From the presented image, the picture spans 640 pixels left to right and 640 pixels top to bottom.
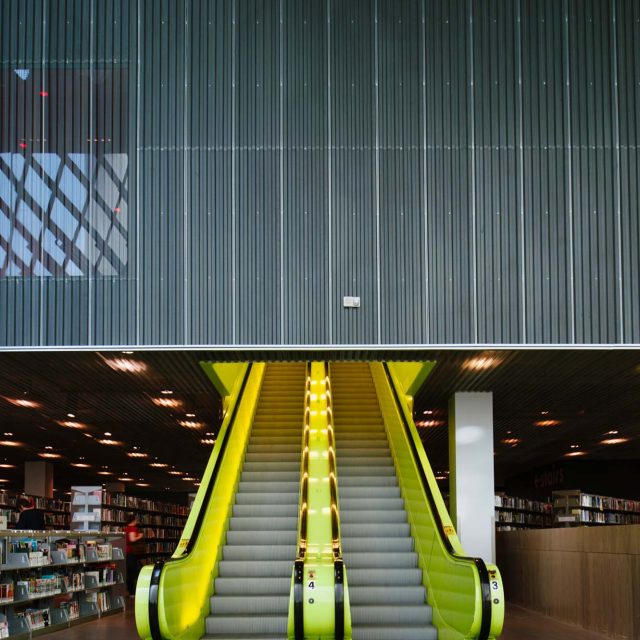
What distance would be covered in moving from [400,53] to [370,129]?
85 cm

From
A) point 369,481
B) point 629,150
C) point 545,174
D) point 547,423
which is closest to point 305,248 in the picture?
point 545,174

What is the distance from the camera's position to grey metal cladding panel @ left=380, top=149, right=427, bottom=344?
10.1 meters

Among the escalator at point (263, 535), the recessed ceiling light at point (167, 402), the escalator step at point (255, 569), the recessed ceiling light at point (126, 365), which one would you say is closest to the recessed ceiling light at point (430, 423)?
the escalator at point (263, 535)

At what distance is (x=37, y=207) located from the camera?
1033 centimetres

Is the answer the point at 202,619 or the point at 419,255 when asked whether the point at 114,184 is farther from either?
the point at 202,619

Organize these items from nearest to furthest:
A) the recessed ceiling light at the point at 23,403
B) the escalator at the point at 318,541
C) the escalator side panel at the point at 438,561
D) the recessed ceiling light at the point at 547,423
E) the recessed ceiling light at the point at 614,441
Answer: the escalator at the point at 318,541 → the escalator side panel at the point at 438,561 → the recessed ceiling light at the point at 23,403 → the recessed ceiling light at the point at 547,423 → the recessed ceiling light at the point at 614,441

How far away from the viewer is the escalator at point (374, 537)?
10.1 metres

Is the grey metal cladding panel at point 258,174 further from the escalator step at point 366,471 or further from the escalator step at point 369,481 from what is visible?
the escalator step at point 366,471

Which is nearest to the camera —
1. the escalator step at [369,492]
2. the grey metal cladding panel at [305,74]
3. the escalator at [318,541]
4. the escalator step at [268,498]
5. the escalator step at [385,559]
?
the escalator at [318,541]

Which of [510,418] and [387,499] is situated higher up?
[510,418]

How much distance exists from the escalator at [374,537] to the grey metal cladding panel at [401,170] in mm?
2595

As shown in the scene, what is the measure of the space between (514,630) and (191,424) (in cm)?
843

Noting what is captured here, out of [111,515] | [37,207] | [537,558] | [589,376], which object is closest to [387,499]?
[589,376]

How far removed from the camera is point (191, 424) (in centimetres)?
1950
